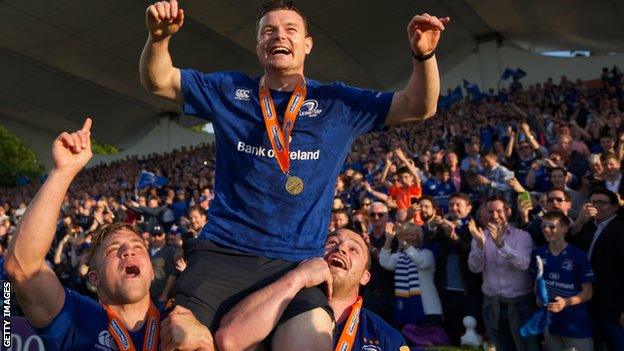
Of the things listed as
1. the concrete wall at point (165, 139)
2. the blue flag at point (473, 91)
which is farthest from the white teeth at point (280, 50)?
the concrete wall at point (165, 139)

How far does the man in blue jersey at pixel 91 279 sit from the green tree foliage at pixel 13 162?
41.0 metres

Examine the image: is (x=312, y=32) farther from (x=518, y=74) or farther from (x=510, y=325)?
(x=510, y=325)

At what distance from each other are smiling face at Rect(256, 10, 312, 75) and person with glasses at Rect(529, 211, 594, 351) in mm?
3932

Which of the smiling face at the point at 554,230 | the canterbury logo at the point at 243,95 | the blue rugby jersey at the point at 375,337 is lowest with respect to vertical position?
the blue rugby jersey at the point at 375,337

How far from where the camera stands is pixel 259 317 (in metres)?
2.20

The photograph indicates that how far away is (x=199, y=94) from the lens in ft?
8.58

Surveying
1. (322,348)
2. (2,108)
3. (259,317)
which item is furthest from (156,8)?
(2,108)

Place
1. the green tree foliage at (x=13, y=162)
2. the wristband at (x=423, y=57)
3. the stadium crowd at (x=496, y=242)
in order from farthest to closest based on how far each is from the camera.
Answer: the green tree foliage at (x=13, y=162), the stadium crowd at (x=496, y=242), the wristband at (x=423, y=57)

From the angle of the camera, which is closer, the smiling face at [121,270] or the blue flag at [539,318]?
the smiling face at [121,270]

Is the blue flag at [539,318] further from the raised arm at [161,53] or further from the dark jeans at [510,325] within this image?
the raised arm at [161,53]

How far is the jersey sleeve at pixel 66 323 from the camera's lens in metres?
2.81

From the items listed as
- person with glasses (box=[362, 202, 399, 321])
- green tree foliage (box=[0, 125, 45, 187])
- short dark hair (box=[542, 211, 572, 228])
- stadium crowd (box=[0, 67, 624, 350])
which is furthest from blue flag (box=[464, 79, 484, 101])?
green tree foliage (box=[0, 125, 45, 187])

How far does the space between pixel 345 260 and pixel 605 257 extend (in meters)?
3.42

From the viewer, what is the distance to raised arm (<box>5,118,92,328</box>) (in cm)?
243
